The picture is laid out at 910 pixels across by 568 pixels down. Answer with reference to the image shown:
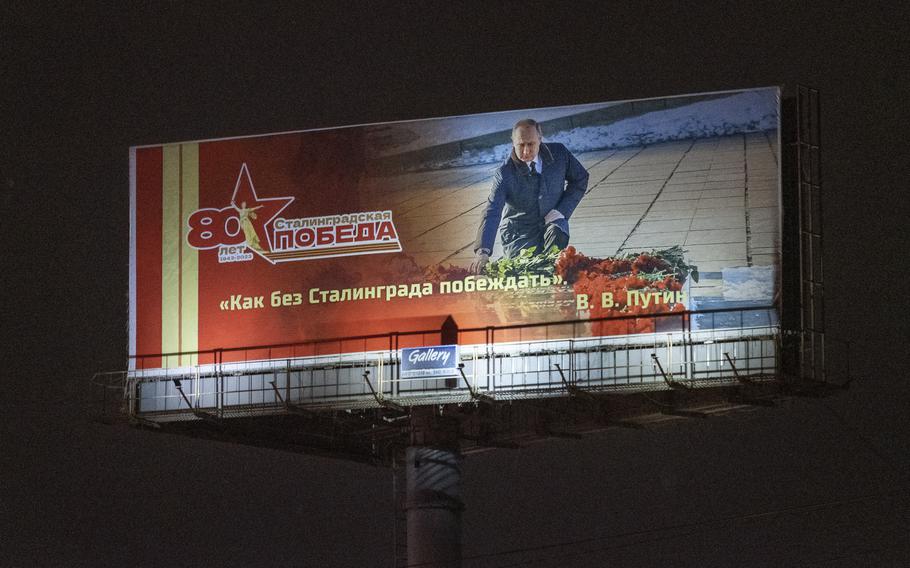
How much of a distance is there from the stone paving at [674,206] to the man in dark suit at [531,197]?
0.64 feet

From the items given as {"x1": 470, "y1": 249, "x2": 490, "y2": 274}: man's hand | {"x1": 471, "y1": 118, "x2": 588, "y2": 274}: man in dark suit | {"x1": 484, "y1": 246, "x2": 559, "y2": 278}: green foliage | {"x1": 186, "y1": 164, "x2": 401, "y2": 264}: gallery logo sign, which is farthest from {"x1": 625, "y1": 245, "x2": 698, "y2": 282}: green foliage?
{"x1": 186, "y1": 164, "x2": 401, "y2": 264}: gallery logo sign

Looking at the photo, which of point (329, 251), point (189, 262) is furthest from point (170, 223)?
point (329, 251)

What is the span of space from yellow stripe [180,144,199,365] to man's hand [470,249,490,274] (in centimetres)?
665

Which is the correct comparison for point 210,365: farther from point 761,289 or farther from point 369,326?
point 761,289

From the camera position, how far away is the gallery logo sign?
42.1 meters

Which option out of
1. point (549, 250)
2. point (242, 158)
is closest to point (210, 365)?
point (242, 158)

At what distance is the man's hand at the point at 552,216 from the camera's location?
40.6 metres

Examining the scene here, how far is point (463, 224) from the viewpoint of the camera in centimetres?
4128

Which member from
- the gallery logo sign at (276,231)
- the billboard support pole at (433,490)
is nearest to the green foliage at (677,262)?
the billboard support pole at (433,490)

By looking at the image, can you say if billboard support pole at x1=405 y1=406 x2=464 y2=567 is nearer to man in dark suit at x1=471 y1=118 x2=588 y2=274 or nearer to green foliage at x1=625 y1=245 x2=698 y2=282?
man in dark suit at x1=471 y1=118 x2=588 y2=274

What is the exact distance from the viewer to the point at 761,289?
126ft

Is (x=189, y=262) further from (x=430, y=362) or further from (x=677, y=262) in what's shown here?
(x=677, y=262)

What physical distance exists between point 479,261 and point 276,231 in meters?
5.00

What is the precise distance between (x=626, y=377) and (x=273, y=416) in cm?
794
